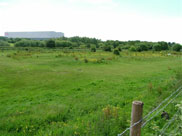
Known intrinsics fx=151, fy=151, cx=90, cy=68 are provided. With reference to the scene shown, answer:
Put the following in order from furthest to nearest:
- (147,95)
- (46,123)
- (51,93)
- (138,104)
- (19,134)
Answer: (51,93) → (147,95) → (46,123) → (19,134) → (138,104)

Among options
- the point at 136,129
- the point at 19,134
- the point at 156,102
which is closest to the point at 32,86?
the point at 19,134

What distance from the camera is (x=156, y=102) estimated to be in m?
5.97

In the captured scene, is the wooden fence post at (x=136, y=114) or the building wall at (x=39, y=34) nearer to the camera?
the wooden fence post at (x=136, y=114)

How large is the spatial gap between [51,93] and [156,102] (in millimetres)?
5065

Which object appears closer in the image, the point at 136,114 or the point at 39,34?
the point at 136,114

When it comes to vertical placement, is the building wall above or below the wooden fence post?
above

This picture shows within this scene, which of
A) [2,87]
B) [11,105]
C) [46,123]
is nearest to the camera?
[46,123]

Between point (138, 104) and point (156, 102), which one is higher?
point (138, 104)

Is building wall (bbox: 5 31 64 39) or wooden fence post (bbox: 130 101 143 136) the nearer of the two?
wooden fence post (bbox: 130 101 143 136)

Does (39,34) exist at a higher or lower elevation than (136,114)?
higher

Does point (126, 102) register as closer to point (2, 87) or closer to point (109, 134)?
point (109, 134)

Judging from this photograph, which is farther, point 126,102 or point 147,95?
point 147,95

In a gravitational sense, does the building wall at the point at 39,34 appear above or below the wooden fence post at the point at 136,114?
above

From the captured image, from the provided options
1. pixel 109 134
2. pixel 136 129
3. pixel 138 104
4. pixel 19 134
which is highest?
pixel 138 104
